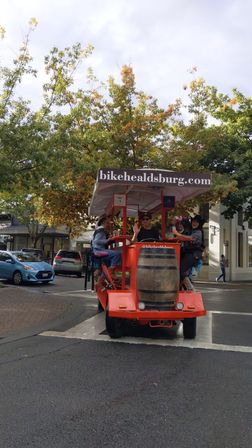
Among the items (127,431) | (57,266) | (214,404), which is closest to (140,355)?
(214,404)

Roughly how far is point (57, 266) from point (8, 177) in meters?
A: 12.4

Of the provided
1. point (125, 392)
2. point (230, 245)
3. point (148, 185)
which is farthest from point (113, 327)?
point (230, 245)

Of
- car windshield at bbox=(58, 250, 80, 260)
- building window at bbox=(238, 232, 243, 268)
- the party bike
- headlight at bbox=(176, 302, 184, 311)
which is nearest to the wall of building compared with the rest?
building window at bbox=(238, 232, 243, 268)

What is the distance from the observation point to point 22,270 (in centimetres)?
1788

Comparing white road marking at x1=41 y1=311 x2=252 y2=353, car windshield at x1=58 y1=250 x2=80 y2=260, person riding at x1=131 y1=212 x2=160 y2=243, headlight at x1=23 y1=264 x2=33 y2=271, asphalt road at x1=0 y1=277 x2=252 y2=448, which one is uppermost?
person riding at x1=131 y1=212 x2=160 y2=243

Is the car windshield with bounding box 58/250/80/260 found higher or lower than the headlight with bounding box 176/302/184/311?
higher

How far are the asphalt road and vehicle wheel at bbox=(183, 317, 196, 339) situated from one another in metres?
0.23

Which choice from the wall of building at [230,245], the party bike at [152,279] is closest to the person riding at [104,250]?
the party bike at [152,279]

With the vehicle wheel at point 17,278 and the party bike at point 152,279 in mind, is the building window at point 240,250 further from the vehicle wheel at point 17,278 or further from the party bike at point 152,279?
the party bike at point 152,279

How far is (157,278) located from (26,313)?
3.95m

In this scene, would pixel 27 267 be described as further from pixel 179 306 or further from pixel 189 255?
pixel 179 306

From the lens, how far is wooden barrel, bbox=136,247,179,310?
6.92m

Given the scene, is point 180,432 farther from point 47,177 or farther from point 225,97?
point 225,97

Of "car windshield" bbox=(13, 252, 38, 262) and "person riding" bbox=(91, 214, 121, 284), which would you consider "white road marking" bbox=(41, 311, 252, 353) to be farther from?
"car windshield" bbox=(13, 252, 38, 262)
